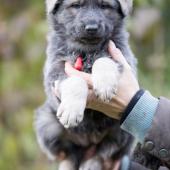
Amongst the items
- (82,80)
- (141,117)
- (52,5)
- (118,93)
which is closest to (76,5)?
(52,5)

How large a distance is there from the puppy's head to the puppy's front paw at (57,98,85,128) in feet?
1.69

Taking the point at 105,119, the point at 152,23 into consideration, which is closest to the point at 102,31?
the point at 105,119

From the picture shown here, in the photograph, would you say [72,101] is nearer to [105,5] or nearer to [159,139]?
[159,139]

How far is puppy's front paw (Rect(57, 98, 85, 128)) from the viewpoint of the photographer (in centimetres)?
441

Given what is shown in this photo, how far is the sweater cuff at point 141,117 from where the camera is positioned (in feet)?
14.3

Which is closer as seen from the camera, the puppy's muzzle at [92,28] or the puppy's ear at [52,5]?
the puppy's muzzle at [92,28]

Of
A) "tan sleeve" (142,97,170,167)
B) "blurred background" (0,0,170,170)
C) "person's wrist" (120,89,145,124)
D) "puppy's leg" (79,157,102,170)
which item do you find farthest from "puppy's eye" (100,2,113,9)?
"blurred background" (0,0,170,170)

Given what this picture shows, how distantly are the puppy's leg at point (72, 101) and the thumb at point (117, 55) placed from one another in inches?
12.8

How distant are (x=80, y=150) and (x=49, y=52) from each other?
0.73 metres

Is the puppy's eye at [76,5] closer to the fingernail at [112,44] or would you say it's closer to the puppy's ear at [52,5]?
the puppy's ear at [52,5]

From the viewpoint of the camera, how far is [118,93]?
4535 millimetres

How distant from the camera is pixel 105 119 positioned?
195 inches

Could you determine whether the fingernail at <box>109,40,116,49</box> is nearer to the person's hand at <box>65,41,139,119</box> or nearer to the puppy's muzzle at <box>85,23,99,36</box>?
the person's hand at <box>65,41,139,119</box>

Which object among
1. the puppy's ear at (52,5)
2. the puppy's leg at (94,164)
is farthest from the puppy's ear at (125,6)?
the puppy's leg at (94,164)
